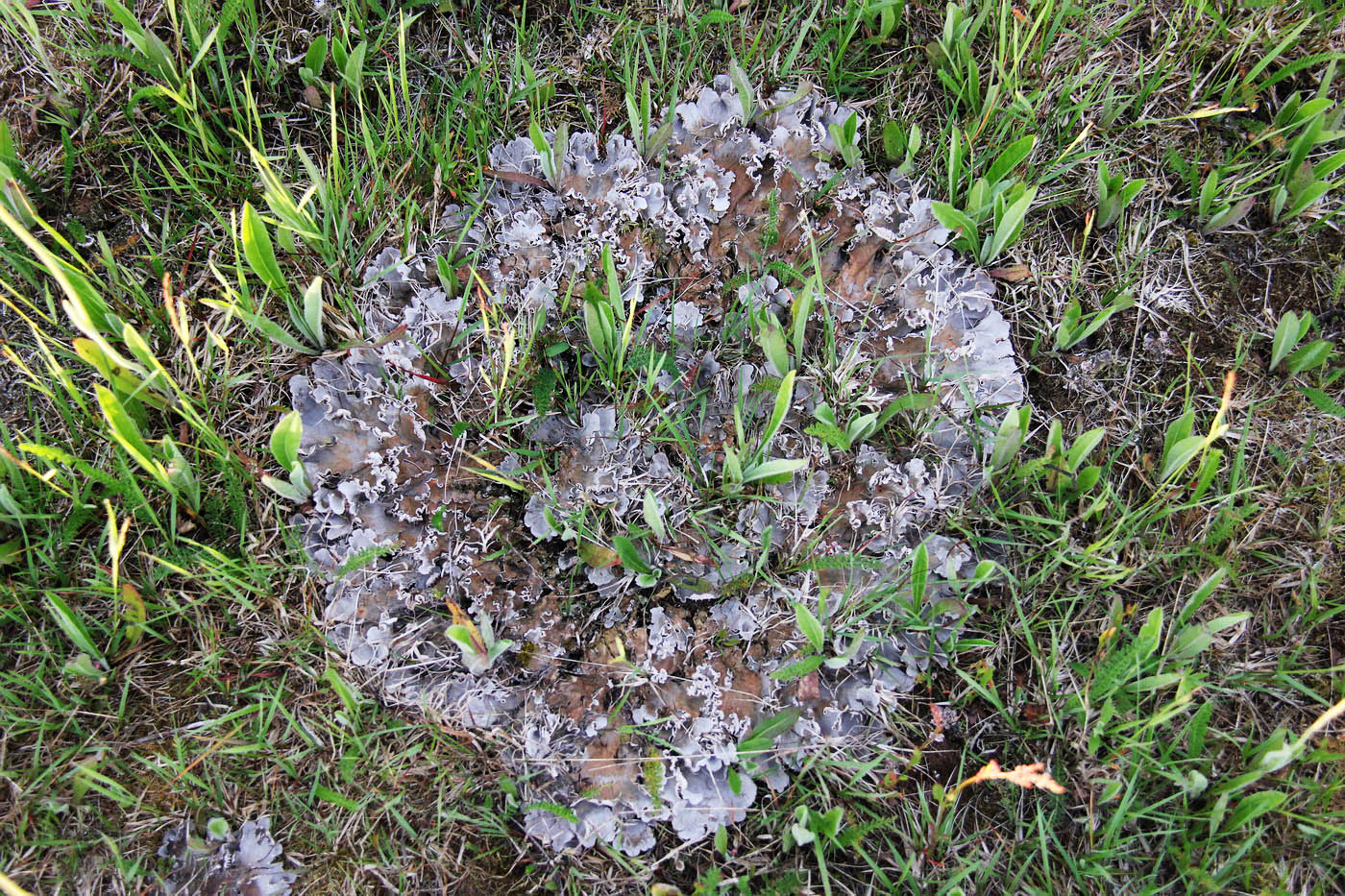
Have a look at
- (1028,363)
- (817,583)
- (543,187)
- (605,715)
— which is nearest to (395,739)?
(605,715)

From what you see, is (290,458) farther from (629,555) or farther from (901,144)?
(901,144)

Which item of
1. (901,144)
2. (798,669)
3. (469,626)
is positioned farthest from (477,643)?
(901,144)

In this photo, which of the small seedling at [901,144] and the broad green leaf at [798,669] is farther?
the small seedling at [901,144]

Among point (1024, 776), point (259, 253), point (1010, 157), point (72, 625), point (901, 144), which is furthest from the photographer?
point (901, 144)

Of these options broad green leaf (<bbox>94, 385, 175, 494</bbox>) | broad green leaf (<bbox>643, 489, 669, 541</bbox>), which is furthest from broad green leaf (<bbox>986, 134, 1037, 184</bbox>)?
broad green leaf (<bbox>94, 385, 175, 494</bbox>)

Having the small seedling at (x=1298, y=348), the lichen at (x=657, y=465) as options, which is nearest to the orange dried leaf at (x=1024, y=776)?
the lichen at (x=657, y=465)

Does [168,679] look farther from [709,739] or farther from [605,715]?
[709,739]

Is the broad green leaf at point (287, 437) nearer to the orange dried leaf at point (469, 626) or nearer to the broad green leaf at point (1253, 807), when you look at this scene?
the orange dried leaf at point (469, 626)
